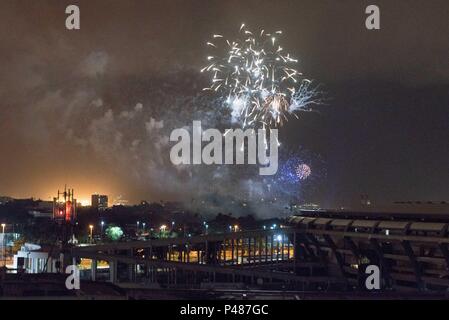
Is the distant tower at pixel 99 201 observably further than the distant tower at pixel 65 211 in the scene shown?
Yes

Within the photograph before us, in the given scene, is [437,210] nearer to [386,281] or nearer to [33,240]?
[386,281]

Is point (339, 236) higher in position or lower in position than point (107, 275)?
higher

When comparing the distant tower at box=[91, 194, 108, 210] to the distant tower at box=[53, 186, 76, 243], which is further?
the distant tower at box=[91, 194, 108, 210]

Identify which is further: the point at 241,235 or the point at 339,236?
the point at 241,235

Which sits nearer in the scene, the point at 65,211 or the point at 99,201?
the point at 65,211
